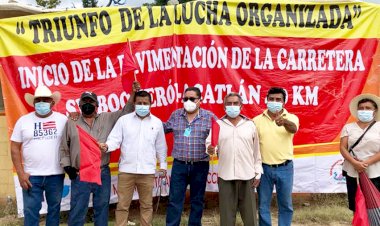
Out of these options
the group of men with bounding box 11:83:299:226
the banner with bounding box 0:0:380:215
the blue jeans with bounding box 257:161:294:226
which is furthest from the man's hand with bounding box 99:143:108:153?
the blue jeans with bounding box 257:161:294:226

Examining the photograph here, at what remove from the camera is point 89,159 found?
15.8ft

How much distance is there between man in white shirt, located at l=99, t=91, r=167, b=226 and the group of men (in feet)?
0.04

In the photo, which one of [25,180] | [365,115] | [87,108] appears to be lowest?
[25,180]

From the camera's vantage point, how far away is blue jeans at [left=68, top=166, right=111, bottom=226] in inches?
193

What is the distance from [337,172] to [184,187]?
101 inches

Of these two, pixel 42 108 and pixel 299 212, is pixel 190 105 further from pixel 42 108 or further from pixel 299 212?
pixel 299 212

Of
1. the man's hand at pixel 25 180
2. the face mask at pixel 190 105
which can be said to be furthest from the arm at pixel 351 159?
the man's hand at pixel 25 180

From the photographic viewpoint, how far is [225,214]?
4.75m

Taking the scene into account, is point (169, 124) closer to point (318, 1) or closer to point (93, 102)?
point (93, 102)

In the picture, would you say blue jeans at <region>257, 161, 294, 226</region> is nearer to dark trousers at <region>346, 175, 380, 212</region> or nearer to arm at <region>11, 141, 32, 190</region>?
dark trousers at <region>346, 175, 380, 212</region>

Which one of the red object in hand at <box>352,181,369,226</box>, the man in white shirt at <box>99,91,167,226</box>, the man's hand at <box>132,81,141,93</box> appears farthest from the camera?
the man's hand at <box>132,81,141,93</box>

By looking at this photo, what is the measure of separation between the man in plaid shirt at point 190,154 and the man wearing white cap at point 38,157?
139 cm

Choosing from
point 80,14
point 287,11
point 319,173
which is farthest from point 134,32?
point 319,173

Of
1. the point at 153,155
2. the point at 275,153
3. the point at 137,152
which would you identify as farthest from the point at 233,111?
the point at 137,152
